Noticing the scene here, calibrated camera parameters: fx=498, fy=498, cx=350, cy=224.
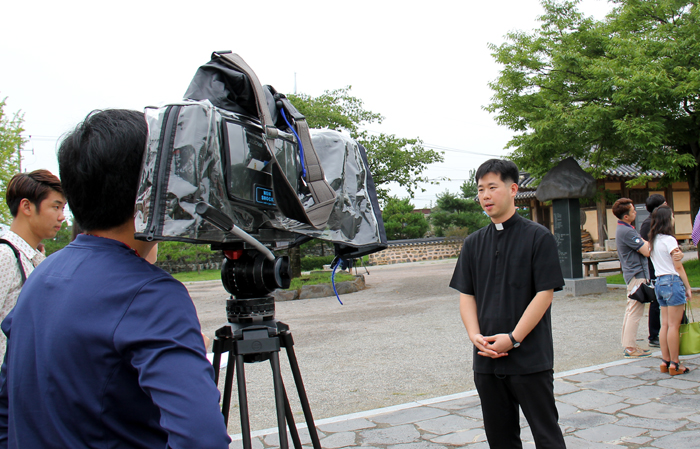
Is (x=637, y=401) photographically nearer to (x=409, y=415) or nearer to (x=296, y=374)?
(x=409, y=415)

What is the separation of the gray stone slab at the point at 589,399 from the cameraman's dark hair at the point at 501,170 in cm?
206

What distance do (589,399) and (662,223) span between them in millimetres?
1887

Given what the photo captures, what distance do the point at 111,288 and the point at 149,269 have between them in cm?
8

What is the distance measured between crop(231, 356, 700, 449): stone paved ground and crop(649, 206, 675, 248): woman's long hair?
125 centimetres

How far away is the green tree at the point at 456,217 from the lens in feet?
103

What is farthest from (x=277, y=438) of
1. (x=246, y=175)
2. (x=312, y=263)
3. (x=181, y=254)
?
(x=181, y=254)

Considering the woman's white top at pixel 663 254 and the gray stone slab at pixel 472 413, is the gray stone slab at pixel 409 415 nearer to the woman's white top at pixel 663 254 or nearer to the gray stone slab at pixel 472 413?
the gray stone slab at pixel 472 413

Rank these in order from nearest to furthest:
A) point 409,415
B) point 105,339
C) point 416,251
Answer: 1. point 105,339
2. point 409,415
3. point 416,251

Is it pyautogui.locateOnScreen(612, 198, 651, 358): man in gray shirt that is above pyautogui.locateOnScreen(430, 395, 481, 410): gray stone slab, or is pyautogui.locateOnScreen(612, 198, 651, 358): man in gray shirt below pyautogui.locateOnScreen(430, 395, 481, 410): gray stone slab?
above

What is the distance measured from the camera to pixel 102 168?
101cm

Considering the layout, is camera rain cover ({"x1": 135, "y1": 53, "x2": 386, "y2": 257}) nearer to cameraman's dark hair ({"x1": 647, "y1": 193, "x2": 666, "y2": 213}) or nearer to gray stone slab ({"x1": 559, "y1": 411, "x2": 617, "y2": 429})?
gray stone slab ({"x1": 559, "y1": 411, "x2": 617, "y2": 429})

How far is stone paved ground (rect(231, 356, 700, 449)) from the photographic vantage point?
3062 millimetres

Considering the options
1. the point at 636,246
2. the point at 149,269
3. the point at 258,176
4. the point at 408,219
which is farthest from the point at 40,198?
the point at 408,219

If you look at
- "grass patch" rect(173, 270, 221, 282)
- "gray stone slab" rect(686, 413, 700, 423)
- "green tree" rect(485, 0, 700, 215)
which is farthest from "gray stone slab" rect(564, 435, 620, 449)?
"grass patch" rect(173, 270, 221, 282)
